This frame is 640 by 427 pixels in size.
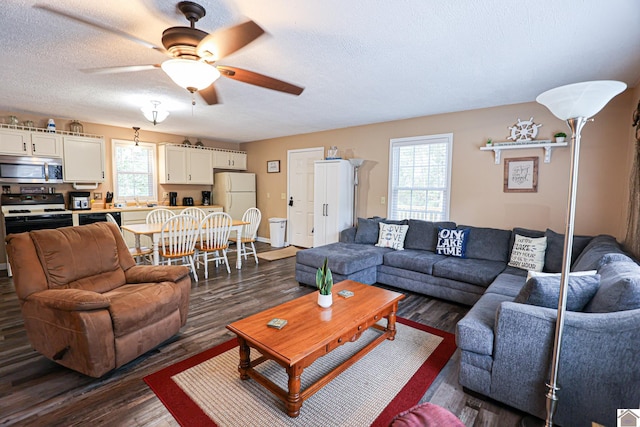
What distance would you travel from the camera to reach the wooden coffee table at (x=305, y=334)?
5.65 ft

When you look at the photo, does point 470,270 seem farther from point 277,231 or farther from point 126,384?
point 277,231

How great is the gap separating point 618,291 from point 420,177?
129 inches

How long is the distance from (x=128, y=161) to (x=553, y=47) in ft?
21.6

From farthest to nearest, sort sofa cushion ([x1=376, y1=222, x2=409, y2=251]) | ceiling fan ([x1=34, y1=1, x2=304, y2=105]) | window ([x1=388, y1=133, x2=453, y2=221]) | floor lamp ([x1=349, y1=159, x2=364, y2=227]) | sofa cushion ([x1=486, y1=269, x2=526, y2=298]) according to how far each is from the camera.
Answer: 1. floor lamp ([x1=349, y1=159, x2=364, y2=227])
2. window ([x1=388, y1=133, x2=453, y2=221])
3. sofa cushion ([x1=376, y1=222, x2=409, y2=251])
4. sofa cushion ([x1=486, y1=269, x2=526, y2=298])
5. ceiling fan ([x1=34, y1=1, x2=304, y2=105])

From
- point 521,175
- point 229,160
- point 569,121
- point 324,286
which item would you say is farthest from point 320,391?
point 229,160

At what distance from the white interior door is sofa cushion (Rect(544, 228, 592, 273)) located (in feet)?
13.4

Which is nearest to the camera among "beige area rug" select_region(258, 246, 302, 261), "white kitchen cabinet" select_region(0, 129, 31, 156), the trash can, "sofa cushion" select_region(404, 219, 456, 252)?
"sofa cushion" select_region(404, 219, 456, 252)

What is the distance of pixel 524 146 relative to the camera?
3.75 m

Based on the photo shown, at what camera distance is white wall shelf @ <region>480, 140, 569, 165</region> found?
11.8ft

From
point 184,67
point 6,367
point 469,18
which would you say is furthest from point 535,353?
point 6,367

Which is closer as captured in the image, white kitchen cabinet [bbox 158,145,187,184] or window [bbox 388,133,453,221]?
window [bbox 388,133,453,221]

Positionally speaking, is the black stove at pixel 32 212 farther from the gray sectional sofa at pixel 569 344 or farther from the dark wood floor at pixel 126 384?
the gray sectional sofa at pixel 569 344

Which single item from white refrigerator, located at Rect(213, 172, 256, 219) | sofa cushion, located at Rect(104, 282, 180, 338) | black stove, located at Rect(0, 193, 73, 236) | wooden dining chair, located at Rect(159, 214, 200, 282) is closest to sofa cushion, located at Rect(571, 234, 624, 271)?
sofa cushion, located at Rect(104, 282, 180, 338)

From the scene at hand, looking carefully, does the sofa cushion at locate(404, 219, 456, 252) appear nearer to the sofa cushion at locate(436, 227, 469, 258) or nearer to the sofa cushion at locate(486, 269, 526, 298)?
the sofa cushion at locate(436, 227, 469, 258)
